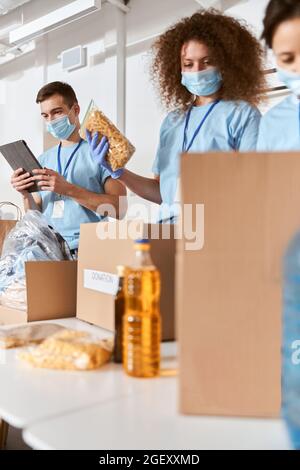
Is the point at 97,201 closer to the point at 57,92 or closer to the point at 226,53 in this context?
the point at 57,92

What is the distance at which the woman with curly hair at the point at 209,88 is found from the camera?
54.4 inches

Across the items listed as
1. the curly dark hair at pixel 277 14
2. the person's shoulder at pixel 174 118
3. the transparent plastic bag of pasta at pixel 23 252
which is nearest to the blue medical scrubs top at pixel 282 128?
the curly dark hair at pixel 277 14

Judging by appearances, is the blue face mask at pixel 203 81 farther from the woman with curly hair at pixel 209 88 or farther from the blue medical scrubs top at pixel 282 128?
the blue medical scrubs top at pixel 282 128

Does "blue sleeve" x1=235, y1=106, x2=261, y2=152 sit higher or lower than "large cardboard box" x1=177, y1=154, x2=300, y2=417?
higher

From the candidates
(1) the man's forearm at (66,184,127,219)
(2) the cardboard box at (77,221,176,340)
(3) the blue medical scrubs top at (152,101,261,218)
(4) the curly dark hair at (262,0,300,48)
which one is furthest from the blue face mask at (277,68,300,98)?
(1) the man's forearm at (66,184,127,219)

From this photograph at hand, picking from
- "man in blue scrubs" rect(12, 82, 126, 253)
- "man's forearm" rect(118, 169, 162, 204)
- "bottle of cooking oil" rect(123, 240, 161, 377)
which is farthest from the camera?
"man in blue scrubs" rect(12, 82, 126, 253)

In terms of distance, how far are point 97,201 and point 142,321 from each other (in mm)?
1079

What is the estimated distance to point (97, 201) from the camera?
6.24ft

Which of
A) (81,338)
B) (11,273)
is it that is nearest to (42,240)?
(11,273)

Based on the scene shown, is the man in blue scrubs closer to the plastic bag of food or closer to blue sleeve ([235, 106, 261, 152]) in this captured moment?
the plastic bag of food

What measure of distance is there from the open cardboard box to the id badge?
1.72ft

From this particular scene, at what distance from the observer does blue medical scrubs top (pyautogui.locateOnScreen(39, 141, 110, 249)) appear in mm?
1998

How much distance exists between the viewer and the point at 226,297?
0.73 m

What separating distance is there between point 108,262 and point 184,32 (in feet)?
2.97
